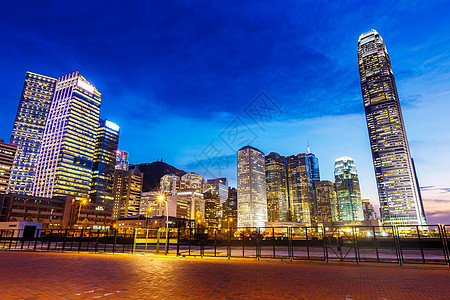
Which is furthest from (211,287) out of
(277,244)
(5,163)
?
(5,163)

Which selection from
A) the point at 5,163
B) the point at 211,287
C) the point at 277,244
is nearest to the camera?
the point at 211,287

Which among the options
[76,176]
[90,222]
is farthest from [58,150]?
[90,222]

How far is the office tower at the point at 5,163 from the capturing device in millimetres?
177000

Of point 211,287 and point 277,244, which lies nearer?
point 211,287

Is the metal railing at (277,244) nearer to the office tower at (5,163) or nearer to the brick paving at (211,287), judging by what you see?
the brick paving at (211,287)

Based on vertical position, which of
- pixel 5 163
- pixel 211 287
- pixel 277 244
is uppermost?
pixel 5 163

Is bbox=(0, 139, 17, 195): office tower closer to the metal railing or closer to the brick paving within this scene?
the metal railing

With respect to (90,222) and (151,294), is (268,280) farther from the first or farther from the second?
(90,222)

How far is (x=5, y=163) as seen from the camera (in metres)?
182

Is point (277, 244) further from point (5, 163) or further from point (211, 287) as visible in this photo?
point (5, 163)

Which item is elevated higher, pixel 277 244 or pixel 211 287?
pixel 211 287

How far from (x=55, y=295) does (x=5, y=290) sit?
2.06 meters

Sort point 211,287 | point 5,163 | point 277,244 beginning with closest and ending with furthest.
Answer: point 211,287, point 277,244, point 5,163

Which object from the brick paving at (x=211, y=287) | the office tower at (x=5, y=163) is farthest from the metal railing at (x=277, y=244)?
the office tower at (x=5, y=163)
